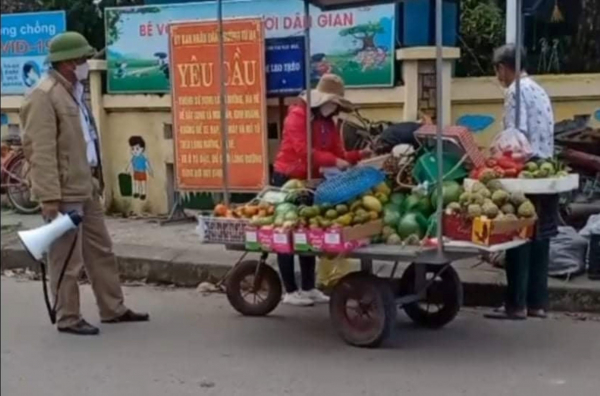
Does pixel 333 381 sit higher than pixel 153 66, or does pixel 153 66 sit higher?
pixel 153 66

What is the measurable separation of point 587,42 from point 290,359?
4.94 metres

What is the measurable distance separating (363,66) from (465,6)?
5.92 feet

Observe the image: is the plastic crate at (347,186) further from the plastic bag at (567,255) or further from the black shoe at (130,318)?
the plastic bag at (567,255)

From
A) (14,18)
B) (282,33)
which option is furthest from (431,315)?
(14,18)

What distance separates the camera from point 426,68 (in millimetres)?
8594

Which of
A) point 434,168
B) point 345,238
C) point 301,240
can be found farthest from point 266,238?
point 434,168

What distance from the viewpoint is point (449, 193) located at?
564 cm

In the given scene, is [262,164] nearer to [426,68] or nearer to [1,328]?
[426,68]

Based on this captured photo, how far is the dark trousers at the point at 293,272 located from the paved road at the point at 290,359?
20cm

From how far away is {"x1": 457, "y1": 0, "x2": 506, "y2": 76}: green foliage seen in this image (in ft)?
30.9

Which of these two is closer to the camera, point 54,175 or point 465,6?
point 54,175

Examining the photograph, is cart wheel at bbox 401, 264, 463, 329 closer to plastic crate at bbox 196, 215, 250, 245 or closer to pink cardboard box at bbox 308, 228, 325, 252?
pink cardboard box at bbox 308, 228, 325, 252

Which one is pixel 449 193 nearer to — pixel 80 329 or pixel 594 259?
pixel 594 259

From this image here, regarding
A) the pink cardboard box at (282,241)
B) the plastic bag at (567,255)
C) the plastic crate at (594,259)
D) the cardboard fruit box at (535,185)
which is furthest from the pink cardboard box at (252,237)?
the plastic crate at (594,259)
